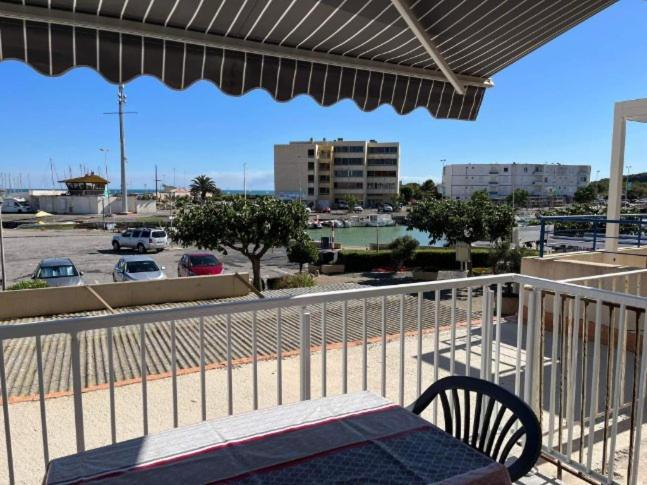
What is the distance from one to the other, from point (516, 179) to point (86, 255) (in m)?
84.0

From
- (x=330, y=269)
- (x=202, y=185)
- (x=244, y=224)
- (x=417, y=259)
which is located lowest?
(x=330, y=269)

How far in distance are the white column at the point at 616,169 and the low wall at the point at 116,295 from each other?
8.20 m

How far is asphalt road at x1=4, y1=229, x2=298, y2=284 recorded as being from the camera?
21442 millimetres

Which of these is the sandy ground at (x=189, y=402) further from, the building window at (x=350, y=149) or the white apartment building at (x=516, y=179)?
the white apartment building at (x=516, y=179)

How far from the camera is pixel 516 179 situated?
9188cm

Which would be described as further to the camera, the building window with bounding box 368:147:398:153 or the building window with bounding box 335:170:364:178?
the building window with bounding box 335:170:364:178

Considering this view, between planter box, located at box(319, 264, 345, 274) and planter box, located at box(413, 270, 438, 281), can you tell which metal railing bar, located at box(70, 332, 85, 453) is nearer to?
planter box, located at box(413, 270, 438, 281)

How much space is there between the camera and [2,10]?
1947 mm

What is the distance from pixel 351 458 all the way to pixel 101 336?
6.84 metres

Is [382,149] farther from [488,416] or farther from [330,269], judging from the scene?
[488,416]

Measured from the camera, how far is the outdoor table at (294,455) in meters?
1.08

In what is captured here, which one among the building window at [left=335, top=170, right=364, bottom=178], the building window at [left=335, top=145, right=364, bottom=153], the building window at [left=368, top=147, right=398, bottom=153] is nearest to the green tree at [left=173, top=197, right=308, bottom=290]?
the building window at [left=335, top=145, right=364, bottom=153]

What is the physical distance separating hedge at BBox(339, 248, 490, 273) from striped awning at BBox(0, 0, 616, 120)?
20.9 meters

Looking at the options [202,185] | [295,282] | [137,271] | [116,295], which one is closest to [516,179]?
[202,185]
